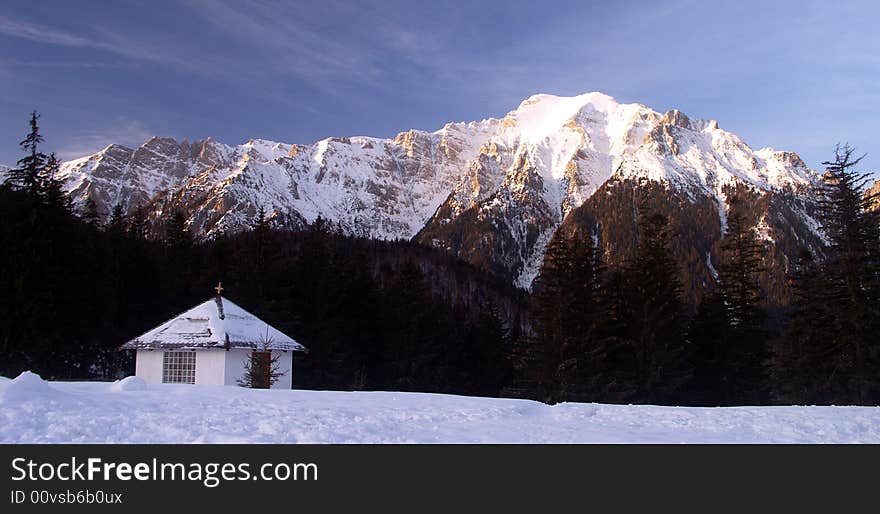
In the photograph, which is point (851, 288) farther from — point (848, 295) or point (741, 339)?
point (741, 339)

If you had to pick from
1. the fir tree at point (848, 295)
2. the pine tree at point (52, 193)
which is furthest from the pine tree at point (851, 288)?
the pine tree at point (52, 193)

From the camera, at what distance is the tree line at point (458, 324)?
34.7 m

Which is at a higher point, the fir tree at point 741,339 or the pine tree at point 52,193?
the pine tree at point 52,193

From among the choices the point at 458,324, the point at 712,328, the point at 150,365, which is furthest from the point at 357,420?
the point at 458,324

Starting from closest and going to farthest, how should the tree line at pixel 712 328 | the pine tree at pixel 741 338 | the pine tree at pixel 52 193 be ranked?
the tree line at pixel 712 328, the pine tree at pixel 52 193, the pine tree at pixel 741 338

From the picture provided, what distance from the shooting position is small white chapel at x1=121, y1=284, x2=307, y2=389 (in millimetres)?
30375

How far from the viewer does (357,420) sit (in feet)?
38.4

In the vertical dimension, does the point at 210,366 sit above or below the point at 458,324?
below

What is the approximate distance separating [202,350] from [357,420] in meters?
21.3

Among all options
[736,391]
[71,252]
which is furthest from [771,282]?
[71,252]

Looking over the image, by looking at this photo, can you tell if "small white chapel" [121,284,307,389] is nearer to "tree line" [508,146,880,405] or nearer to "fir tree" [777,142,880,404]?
"tree line" [508,146,880,405]

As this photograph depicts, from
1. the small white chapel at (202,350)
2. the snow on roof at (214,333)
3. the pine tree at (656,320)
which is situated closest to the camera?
the small white chapel at (202,350)

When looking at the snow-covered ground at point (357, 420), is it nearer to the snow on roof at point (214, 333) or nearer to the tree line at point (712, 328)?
the snow on roof at point (214, 333)

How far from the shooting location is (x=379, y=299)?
2130 inches
